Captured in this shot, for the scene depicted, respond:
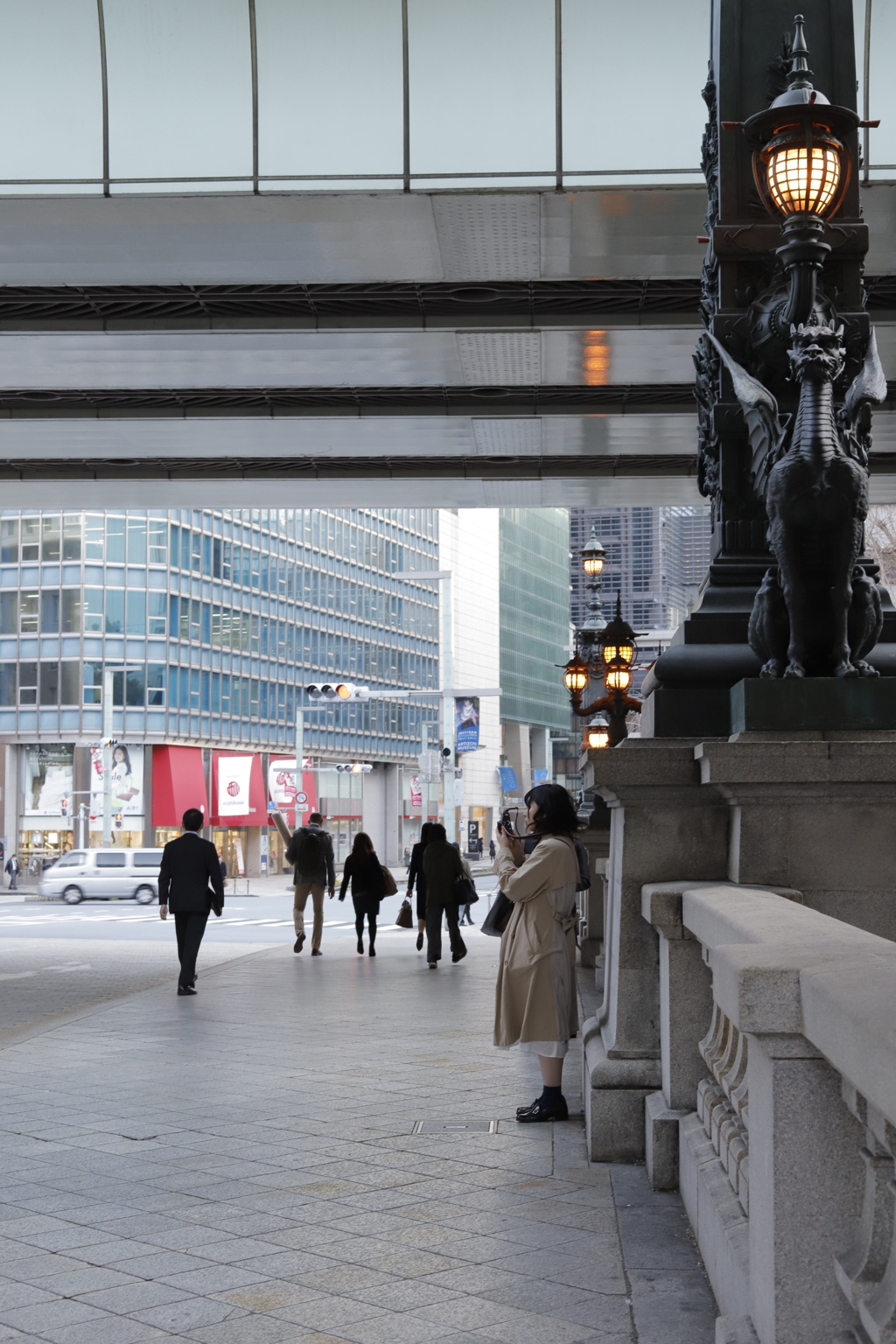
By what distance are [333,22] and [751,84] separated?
922 cm

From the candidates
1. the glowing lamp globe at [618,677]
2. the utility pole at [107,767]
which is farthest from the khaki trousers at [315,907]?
the utility pole at [107,767]

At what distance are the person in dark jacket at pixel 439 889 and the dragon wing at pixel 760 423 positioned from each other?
12415 mm

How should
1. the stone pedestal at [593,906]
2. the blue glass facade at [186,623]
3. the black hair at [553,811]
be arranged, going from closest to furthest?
the black hair at [553,811] < the stone pedestal at [593,906] < the blue glass facade at [186,623]

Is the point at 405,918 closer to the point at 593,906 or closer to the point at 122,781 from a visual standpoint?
the point at 593,906

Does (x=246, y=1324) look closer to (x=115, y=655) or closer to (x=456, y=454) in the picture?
(x=456, y=454)

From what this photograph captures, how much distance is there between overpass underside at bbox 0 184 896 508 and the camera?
53.7ft

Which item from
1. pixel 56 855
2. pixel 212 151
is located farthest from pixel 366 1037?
pixel 56 855

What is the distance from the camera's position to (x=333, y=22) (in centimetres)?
1525

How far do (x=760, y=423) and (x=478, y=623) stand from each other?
107362 mm

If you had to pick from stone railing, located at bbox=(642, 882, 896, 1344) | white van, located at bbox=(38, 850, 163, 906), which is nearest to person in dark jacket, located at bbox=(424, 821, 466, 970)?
stone railing, located at bbox=(642, 882, 896, 1344)

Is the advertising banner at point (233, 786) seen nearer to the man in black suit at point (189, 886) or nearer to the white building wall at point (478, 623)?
the white building wall at point (478, 623)

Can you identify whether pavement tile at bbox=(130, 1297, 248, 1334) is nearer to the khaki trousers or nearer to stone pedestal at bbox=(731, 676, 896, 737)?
stone pedestal at bbox=(731, 676, 896, 737)

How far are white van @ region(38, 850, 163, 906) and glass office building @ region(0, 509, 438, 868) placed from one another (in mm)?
8016

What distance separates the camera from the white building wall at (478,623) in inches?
4274
